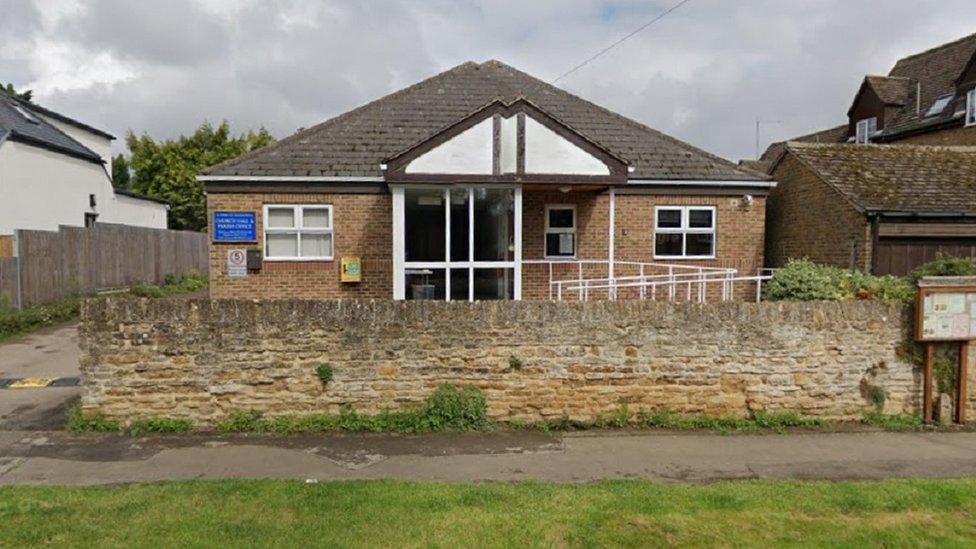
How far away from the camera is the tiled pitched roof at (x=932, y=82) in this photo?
22.4 metres

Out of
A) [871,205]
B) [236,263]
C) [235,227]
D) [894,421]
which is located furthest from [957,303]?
[235,227]

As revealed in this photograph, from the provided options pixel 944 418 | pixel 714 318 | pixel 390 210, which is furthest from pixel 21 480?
pixel 944 418

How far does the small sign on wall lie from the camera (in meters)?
12.2

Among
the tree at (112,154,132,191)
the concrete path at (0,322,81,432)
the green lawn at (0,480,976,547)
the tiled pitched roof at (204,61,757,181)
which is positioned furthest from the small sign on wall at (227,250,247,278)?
the tree at (112,154,132,191)

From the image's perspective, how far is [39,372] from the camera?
373 inches

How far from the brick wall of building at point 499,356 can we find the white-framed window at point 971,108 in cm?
1791

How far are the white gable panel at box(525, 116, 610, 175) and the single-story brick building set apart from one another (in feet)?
0.07

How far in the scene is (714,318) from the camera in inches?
275

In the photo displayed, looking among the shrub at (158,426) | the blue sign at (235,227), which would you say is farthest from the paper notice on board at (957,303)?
the blue sign at (235,227)

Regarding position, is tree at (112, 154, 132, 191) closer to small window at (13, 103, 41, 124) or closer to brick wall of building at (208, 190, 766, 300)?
small window at (13, 103, 41, 124)

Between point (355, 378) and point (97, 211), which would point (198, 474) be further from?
point (97, 211)

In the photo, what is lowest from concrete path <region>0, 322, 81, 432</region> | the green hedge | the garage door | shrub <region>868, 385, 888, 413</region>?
concrete path <region>0, 322, 81, 432</region>

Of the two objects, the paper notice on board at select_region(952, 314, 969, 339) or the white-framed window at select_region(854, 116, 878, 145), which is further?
the white-framed window at select_region(854, 116, 878, 145)

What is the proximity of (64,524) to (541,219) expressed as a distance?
10398mm
